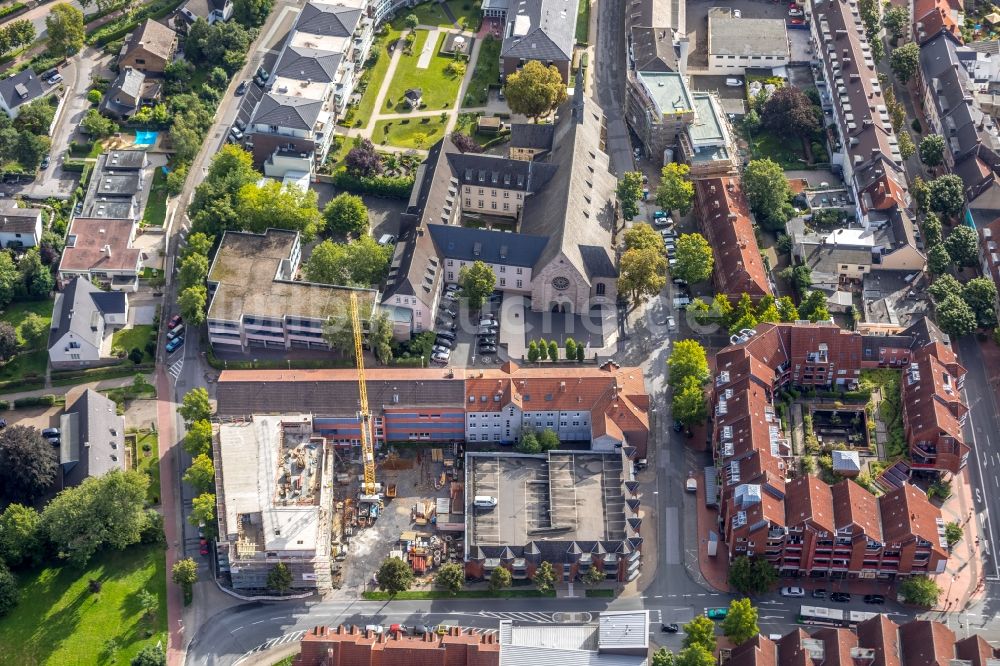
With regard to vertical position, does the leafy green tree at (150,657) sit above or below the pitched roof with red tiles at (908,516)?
below

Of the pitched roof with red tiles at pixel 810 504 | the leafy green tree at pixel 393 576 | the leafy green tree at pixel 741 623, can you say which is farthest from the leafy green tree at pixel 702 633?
the leafy green tree at pixel 393 576

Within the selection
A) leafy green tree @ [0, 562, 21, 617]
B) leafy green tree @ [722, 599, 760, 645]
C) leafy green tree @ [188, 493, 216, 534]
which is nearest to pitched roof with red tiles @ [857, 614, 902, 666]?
leafy green tree @ [722, 599, 760, 645]

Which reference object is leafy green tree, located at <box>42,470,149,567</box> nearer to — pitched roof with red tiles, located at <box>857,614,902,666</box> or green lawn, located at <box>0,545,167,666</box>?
green lawn, located at <box>0,545,167,666</box>

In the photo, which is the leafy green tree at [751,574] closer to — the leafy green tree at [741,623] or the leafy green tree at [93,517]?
the leafy green tree at [741,623]

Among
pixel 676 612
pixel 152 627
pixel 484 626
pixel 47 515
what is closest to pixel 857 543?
pixel 676 612

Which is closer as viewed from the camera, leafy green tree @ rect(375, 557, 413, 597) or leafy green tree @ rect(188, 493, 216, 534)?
leafy green tree @ rect(375, 557, 413, 597)
